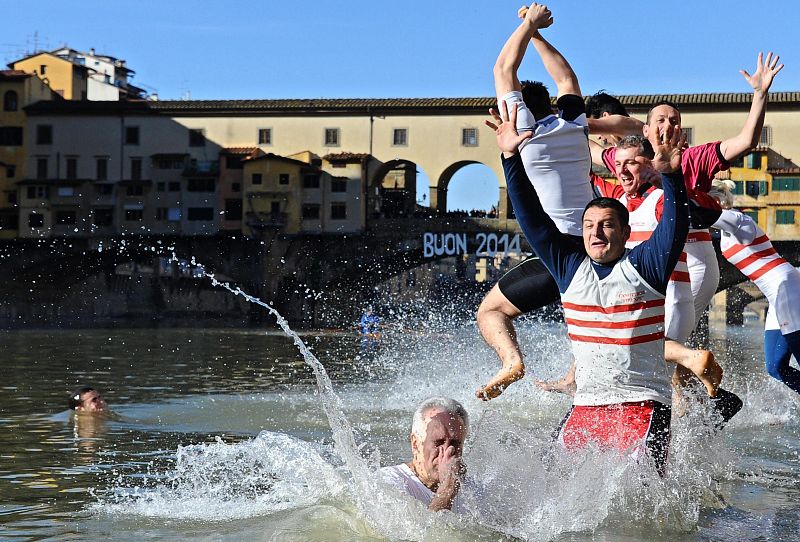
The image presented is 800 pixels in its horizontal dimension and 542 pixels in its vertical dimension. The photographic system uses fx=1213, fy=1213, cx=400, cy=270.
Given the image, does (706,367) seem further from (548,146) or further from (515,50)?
(515,50)

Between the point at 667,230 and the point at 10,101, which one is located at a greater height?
the point at 10,101

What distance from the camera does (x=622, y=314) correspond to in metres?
4.89

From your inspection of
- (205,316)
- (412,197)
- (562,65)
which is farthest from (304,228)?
(562,65)

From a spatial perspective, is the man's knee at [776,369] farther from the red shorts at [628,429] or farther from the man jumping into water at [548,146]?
the red shorts at [628,429]

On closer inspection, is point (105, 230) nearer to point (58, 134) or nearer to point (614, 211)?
point (58, 134)

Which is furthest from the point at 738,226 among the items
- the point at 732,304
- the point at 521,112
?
the point at 732,304

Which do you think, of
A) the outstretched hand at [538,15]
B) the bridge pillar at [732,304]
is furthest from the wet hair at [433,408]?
the bridge pillar at [732,304]

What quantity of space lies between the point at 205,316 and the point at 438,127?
13913mm

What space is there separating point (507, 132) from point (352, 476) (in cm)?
167

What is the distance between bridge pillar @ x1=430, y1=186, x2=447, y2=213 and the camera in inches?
2226

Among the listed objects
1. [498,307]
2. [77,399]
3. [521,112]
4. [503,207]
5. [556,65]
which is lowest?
[77,399]

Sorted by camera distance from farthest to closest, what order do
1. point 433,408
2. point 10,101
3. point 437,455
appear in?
point 10,101
point 437,455
point 433,408

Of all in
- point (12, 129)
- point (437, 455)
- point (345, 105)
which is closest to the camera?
point (437, 455)

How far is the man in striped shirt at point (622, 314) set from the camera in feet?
16.0
